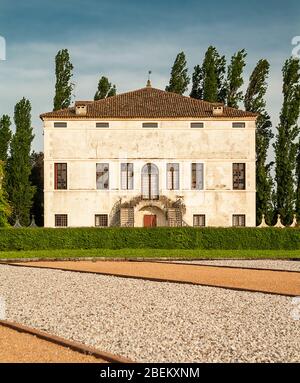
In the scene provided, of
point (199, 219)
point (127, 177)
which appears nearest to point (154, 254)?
point (199, 219)

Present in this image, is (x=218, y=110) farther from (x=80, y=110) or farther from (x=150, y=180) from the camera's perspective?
(x=80, y=110)

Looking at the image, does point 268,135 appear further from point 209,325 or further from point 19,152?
point 209,325

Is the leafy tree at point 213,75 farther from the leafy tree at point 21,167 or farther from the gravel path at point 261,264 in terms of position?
the gravel path at point 261,264

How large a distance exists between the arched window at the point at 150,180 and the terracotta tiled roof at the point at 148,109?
10.7 ft

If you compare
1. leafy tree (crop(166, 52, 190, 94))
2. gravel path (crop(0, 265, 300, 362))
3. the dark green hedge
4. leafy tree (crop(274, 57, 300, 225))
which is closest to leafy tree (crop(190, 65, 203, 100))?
leafy tree (crop(166, 52, 190, 94))

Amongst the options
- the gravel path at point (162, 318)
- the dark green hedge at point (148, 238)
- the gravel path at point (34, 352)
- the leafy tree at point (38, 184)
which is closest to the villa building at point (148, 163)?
the leafy tree at point (38, 184)

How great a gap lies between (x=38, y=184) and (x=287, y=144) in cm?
2178

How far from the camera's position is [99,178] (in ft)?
147

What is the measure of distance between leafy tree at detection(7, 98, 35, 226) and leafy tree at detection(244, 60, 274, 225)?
15313mm

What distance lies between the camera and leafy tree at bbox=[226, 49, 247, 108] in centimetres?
4881

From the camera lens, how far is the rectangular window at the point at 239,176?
45.0 meters

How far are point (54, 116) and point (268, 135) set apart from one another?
570 inches

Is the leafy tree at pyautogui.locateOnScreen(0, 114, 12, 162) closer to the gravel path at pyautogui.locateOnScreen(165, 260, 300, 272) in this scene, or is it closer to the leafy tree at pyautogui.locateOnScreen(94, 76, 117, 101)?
the leafy tree at pyautogui.locateOnScreen(94, 76, 117, 101)
